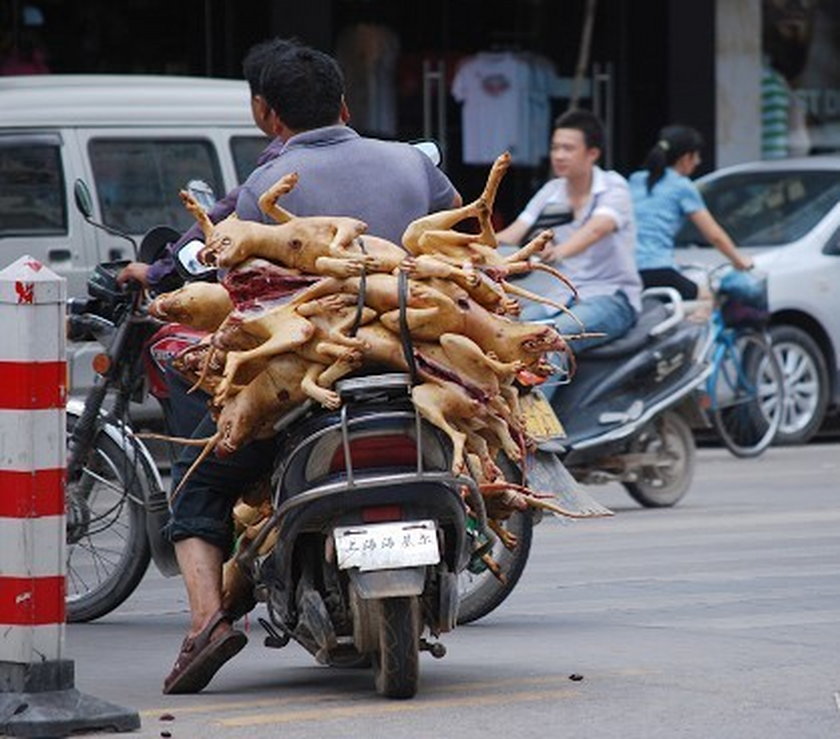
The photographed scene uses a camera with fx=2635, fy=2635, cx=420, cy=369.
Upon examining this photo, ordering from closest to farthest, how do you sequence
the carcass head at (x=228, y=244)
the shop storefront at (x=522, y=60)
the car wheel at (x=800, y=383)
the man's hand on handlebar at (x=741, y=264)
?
the carcass head at (x=228, y=244), the man's hand on handlebar at (x=741, y=264), the car wheel at (x=800, y=383), the shop storefront at (x=522, y=60)

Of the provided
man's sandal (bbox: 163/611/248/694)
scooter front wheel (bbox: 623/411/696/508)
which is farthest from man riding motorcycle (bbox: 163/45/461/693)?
scooter front wheel (bbox: 623/411/696/508)

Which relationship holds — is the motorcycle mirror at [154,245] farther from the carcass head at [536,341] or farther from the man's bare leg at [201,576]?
the carcass head at [536,341]

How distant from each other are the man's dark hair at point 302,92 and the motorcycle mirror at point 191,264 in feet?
1.75

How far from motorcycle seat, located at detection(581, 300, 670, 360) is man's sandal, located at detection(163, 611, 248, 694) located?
206 inches

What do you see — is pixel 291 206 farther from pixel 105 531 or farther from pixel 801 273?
pixel 801 273

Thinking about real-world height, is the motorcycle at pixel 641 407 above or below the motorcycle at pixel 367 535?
above

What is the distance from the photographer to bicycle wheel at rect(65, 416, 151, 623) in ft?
30.1

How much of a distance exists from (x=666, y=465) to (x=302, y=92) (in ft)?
18.1

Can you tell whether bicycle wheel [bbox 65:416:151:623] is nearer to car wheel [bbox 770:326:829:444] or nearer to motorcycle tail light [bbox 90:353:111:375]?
motorcycle tail light [bbox 90:353:111:375]

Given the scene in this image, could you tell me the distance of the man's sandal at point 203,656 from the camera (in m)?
7.46

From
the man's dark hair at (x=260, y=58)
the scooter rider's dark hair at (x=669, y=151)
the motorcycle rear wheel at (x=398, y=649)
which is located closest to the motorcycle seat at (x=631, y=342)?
the scooter rider's dark hair at (x=669, y=151)

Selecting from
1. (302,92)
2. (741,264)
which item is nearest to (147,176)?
(741,264)

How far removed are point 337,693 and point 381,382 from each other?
97 cm

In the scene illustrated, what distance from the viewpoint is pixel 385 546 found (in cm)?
700
